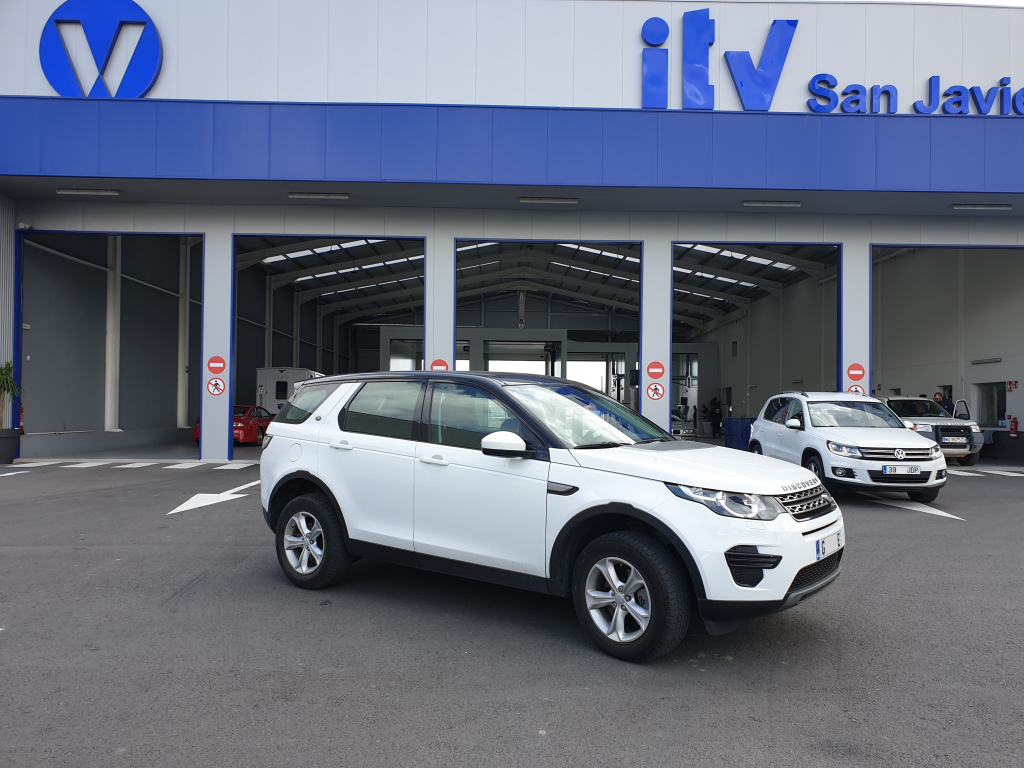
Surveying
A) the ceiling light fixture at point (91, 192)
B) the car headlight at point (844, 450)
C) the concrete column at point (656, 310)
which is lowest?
the car headlight at point (844, 450)

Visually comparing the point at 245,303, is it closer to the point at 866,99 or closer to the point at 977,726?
the point at 866,99

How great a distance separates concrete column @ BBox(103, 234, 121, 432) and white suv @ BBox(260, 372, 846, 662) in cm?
1816

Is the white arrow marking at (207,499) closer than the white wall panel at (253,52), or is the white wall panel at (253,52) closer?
the white arrow marking at (207,499)

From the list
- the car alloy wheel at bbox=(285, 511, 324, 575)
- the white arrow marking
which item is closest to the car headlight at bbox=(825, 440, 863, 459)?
the car alloy wheel at bbox=(285, 511, 324, 575)

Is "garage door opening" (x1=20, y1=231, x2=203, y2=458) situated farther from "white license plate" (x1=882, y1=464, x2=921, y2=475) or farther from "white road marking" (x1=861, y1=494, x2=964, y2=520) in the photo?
"white license plate" (x1=882, y1=464, x2=921, y2=475)

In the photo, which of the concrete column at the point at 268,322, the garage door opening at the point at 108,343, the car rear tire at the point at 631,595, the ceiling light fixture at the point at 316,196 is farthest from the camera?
the concrete column at the point at 268,322

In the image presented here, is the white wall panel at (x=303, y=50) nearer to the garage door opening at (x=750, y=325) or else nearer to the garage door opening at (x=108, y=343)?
the garage door opening at (x=108, y=343)

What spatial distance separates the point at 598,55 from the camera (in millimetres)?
16062

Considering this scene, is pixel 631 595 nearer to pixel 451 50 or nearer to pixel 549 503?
pixel 549 503

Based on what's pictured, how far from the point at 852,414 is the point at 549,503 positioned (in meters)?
8.72

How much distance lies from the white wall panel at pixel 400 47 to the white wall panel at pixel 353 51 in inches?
6.1

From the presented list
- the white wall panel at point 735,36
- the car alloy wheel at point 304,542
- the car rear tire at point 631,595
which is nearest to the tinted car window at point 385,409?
the car alloy wheel at point 304,542

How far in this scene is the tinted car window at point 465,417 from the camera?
478 centimetres

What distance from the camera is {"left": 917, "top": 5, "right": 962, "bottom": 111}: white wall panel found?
16.1 m
